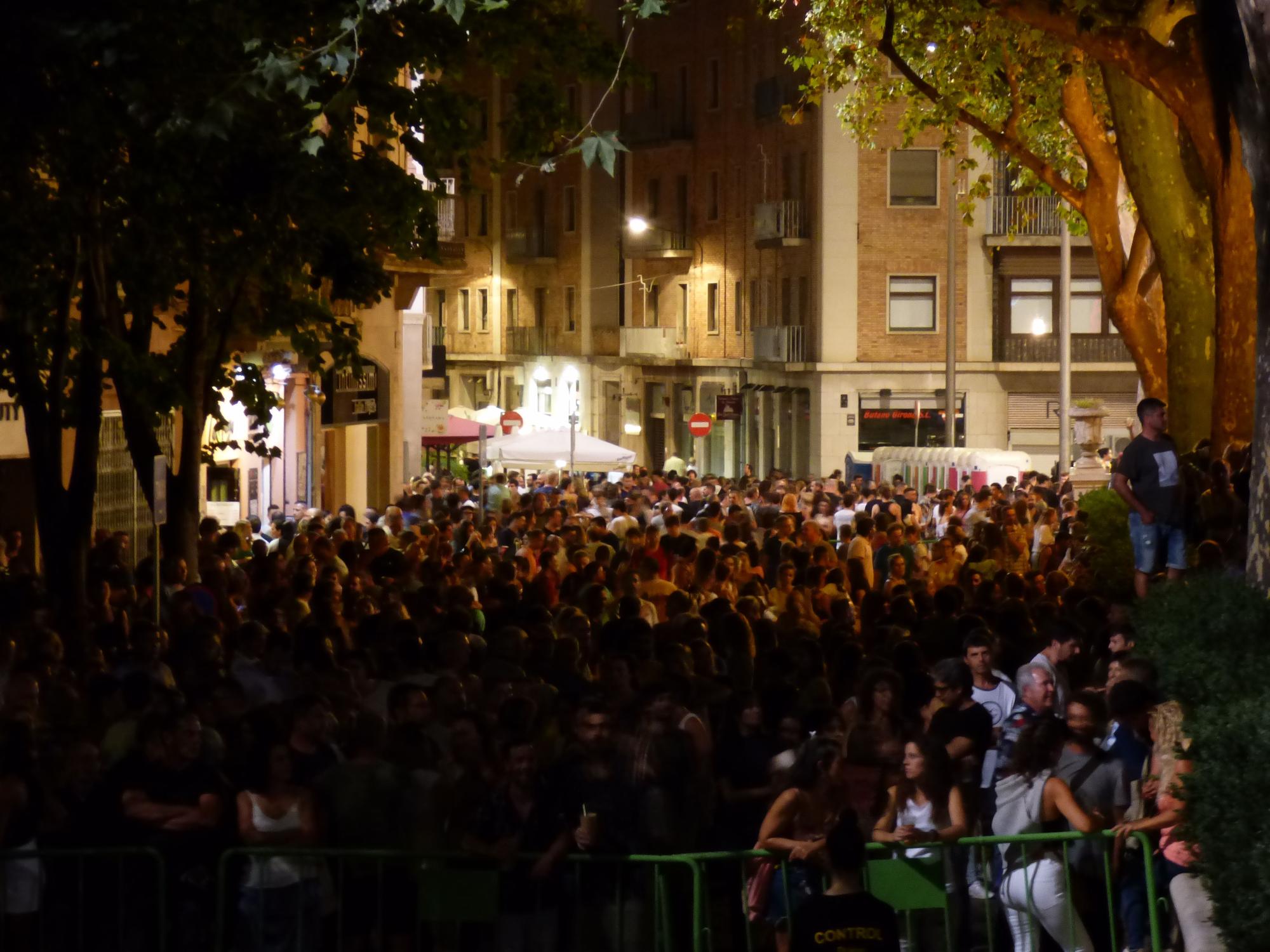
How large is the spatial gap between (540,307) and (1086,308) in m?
22.8

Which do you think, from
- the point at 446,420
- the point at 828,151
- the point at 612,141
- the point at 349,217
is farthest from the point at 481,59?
the point at 828,151

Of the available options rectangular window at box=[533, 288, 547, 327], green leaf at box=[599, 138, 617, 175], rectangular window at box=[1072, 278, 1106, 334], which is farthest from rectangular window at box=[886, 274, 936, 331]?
green leaf at box=[599, 138, 617, 175]

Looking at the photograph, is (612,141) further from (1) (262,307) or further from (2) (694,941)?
(1) (262,307)

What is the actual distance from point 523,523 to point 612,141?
12.9 m

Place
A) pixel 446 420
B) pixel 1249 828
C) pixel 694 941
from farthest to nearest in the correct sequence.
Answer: pixel 446 420 < pixel 694 941 < pixel 1249 828

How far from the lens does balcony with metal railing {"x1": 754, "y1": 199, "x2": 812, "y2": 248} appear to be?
54.3m

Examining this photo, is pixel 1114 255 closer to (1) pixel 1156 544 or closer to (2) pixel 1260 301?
(1) pixel 1156 544

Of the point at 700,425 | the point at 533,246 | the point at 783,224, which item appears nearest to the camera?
the point at 700,425

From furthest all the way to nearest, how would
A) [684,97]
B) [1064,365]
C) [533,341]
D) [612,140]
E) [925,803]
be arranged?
[533,341] < [684,97] < [1064,365] < [612,140] < [925,803]

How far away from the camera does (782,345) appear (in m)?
55.2

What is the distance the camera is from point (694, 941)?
8484 millimetres

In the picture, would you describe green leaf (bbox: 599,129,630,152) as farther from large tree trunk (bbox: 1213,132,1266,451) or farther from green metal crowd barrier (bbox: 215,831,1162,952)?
large tree trunk (bbox: 1213,132,1266,451)

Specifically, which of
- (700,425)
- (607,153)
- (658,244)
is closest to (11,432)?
(607,153)

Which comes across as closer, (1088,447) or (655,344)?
(1088,447)
